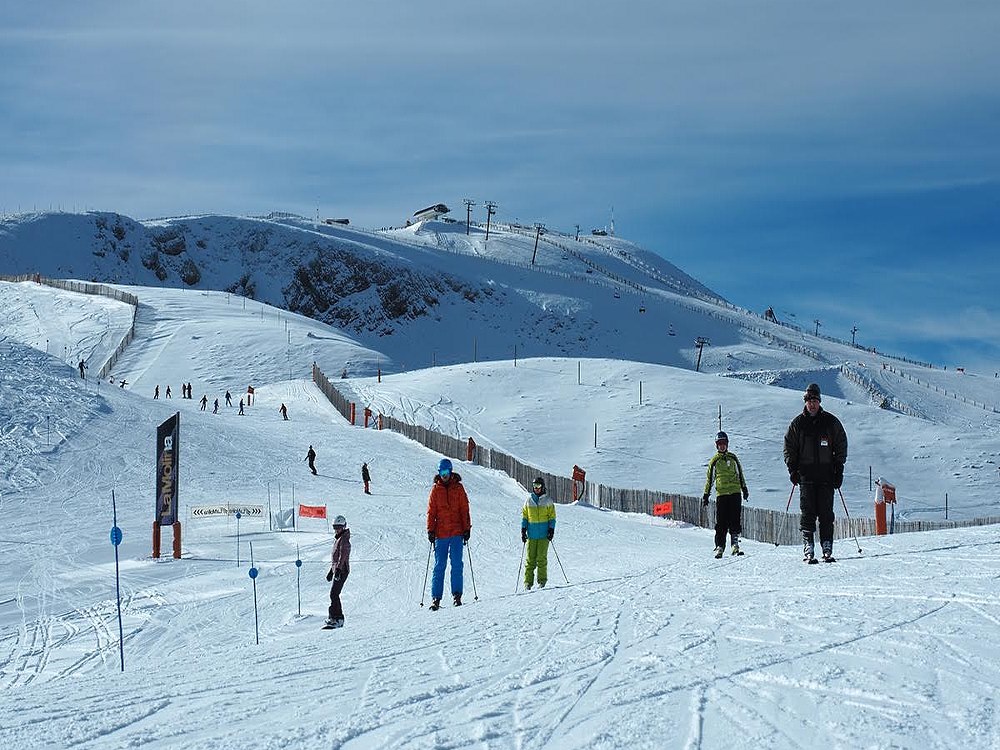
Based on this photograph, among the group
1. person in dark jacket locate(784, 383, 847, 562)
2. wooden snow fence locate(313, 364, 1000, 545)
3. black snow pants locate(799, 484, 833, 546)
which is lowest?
wooden snow fence locate(313, 364, 1000, 545)

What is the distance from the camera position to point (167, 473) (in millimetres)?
18219

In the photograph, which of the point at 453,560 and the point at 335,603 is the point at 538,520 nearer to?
the point at 453,560

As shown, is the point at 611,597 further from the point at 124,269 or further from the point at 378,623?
the point at 124,269

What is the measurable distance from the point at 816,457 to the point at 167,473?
13.3 m

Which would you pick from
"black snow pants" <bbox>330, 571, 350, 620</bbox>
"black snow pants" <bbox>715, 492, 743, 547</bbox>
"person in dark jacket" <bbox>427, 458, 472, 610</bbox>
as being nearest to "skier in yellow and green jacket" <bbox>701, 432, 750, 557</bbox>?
"black snow pants" <bbox>715, 492, 743, 547</bbox>

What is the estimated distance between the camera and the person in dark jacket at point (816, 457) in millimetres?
9422

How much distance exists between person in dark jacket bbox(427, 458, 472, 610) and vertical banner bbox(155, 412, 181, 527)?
894cm

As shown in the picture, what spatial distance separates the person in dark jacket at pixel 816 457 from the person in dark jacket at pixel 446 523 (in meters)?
3.61

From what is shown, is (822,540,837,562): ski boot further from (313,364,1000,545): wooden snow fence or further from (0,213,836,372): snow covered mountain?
(0,213,836,372): snow covered mountain

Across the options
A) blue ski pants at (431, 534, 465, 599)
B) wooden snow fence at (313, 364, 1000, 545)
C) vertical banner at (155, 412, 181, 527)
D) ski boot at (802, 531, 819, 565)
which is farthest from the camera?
wooden snow fence at (313, 364, 1000, 545)

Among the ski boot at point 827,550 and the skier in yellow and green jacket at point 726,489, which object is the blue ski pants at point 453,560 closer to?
the skier in yellow and green jacket at point 726,489

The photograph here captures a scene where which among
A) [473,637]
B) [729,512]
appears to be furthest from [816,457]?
[473,637]

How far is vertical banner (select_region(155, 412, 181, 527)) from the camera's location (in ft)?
58.1

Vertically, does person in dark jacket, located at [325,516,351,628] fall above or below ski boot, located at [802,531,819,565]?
below
